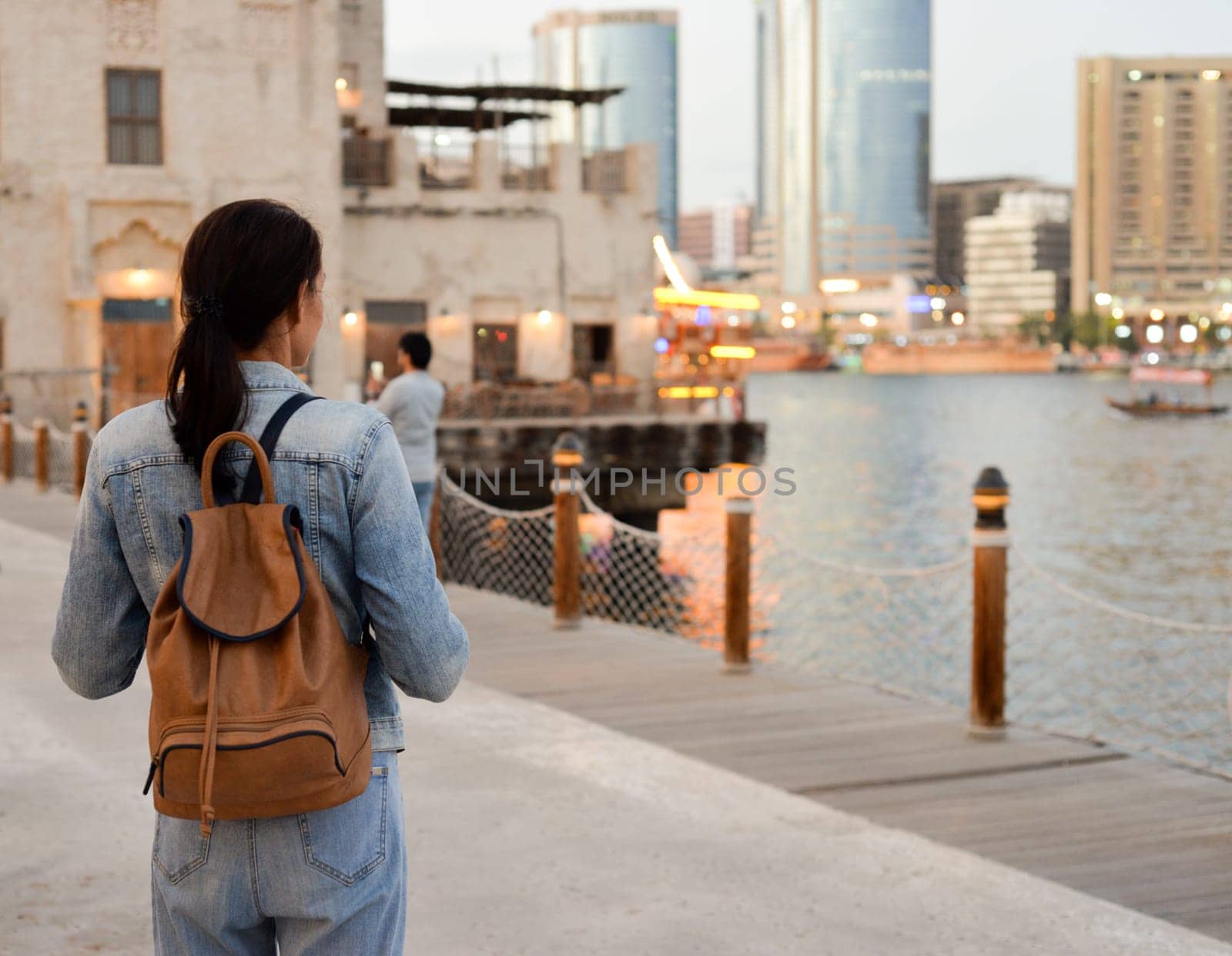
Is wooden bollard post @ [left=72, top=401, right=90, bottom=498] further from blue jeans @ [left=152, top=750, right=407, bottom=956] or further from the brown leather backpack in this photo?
the brown leather backpack

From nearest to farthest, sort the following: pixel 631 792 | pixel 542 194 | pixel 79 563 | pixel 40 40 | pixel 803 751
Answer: pixel 79 563 → pixel 631 792 → pixel 803 751 → pixel 40 40 → pixel 542 194

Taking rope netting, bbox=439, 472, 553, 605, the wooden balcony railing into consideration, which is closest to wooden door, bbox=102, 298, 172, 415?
the wooden balcony railing

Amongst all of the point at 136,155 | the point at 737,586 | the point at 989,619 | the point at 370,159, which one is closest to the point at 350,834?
the point at 989,619

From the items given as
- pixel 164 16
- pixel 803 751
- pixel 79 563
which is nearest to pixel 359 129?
pixel 164 16

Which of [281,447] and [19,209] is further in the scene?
[19,209]

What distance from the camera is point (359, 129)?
3819 cm

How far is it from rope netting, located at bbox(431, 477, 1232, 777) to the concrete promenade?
459 cm

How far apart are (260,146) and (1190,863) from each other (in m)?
29.8

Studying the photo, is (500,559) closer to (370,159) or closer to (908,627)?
(908,627)

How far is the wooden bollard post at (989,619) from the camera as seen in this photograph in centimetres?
725

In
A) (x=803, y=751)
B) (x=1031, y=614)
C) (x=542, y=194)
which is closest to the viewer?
(x=803, y=751)

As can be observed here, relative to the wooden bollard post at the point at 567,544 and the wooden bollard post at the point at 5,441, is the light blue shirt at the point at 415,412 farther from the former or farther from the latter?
the wooden bollard post at the point at 5,441

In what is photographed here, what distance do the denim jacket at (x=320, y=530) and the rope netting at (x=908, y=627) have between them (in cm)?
842

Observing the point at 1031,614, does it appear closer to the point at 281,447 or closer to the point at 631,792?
the point at 631,792
